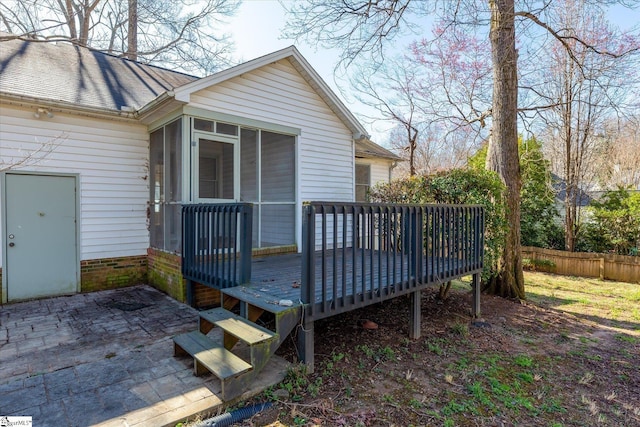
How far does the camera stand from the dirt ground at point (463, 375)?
2754mm

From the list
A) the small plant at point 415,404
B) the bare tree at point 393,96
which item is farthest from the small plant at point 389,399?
the bare tree at point 393,96

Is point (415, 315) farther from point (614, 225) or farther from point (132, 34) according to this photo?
point (132, 34)

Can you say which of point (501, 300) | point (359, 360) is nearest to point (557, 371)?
point (359, 360)

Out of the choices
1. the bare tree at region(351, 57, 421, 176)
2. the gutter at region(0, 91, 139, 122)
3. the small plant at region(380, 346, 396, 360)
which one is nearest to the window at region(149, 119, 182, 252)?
the gutter at region(0, 91, 139, 122)

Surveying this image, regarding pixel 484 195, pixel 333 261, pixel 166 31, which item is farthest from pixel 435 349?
pixel 166 31

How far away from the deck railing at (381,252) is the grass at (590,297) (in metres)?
2.32

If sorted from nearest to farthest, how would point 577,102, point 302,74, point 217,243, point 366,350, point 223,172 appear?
point 366,350
point 217,243
point 223,172
point 302,74
point 577,102

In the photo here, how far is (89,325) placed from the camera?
433 cm

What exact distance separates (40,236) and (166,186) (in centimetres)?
215

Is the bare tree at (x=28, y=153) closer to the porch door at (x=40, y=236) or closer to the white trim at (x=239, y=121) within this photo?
the porch door at (x=40, y=236)

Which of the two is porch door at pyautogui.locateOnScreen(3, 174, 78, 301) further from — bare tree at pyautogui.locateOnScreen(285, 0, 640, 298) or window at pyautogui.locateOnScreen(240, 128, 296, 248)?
bare tree at pyautogui.locateOnScreen(285, 0, 640, 298)

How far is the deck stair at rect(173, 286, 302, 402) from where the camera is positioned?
2.69m

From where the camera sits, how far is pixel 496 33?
21.4 ft

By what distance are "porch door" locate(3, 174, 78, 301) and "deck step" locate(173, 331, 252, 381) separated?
12.7ft
